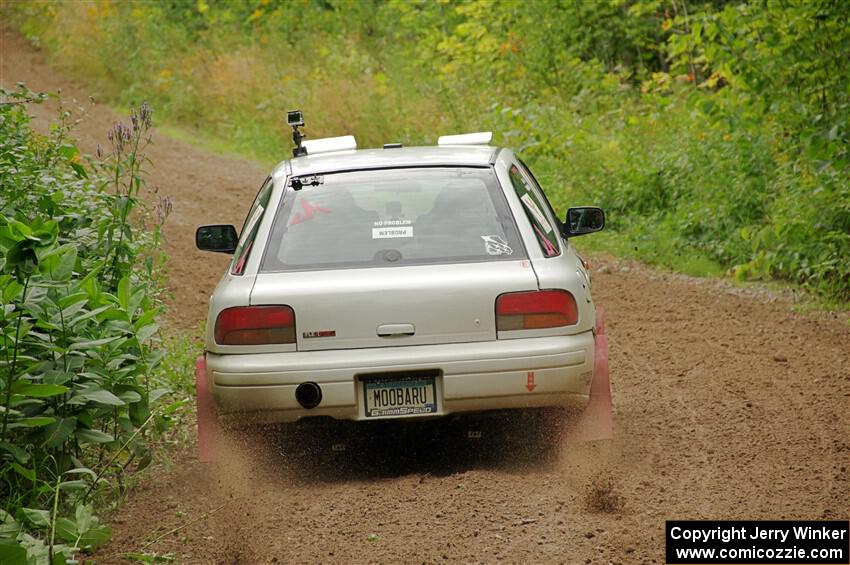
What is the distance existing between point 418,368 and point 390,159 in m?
1.48

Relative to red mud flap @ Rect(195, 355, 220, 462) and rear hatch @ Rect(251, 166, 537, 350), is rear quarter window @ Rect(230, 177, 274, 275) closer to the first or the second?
rear hatch @ Rect(251, 166, 537, 350)

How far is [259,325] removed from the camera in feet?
17.8

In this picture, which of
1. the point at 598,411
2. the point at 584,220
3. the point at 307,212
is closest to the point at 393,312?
the point at 307,212

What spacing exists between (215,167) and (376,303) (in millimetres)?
14011

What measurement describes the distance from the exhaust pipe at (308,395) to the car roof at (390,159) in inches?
55.1

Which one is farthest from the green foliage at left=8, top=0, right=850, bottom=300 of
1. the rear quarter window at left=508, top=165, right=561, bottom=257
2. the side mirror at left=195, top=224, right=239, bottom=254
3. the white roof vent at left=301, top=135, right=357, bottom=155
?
the side mirror at left=195, top=224, right=239, bottom=254

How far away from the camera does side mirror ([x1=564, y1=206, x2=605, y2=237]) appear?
22.4ft

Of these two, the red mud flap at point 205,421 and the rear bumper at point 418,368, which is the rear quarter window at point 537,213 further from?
the red mud flap at point 205,421

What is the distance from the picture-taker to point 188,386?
784 cm

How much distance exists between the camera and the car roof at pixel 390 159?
6.30 metres

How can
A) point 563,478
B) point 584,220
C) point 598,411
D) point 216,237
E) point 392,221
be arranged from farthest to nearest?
point 584,220 < point 216,237 < point 392,221 < point 598,411 < point 563,478

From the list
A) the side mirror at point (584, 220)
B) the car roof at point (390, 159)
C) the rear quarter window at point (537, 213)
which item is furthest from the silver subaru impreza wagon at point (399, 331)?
the side mirror at point (584, 220)

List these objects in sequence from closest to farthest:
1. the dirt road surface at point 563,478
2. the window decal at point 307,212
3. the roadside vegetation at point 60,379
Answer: the roadside vegetation at point 60,379 < the dirt road surface at point 563,478 < the window decal at point 307,212

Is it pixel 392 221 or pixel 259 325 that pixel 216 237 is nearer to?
pixel 392 221
